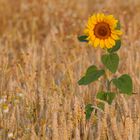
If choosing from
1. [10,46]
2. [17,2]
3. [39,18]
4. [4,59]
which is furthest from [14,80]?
[17,2]

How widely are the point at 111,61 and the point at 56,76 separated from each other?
3.44 feet

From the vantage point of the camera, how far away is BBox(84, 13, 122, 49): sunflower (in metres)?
2.77

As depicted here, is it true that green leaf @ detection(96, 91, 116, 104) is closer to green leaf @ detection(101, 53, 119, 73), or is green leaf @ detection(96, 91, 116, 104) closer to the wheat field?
the wheat field

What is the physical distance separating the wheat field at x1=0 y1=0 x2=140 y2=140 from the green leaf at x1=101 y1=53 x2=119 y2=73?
0.17m

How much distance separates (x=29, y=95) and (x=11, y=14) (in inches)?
119

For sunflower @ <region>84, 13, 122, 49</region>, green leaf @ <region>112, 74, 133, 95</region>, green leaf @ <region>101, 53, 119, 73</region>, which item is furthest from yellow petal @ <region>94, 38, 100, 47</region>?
green leaf @ <region>112, 74, 133, 95</region>

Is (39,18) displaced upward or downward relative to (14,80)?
upward

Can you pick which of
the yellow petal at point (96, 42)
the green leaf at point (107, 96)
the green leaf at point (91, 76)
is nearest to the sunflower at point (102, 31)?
the yellow petal at point (96, 42)

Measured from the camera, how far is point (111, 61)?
9.32ft

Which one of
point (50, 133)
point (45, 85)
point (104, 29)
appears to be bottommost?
point (50, 133)

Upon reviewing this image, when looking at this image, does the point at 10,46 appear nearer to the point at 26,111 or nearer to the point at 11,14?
the point at 11,14

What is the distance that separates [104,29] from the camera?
9.20 ft

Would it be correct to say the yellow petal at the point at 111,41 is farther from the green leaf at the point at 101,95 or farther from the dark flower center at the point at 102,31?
the green leaf at the point at 101,95

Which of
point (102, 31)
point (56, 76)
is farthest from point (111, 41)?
point (56, 76)
